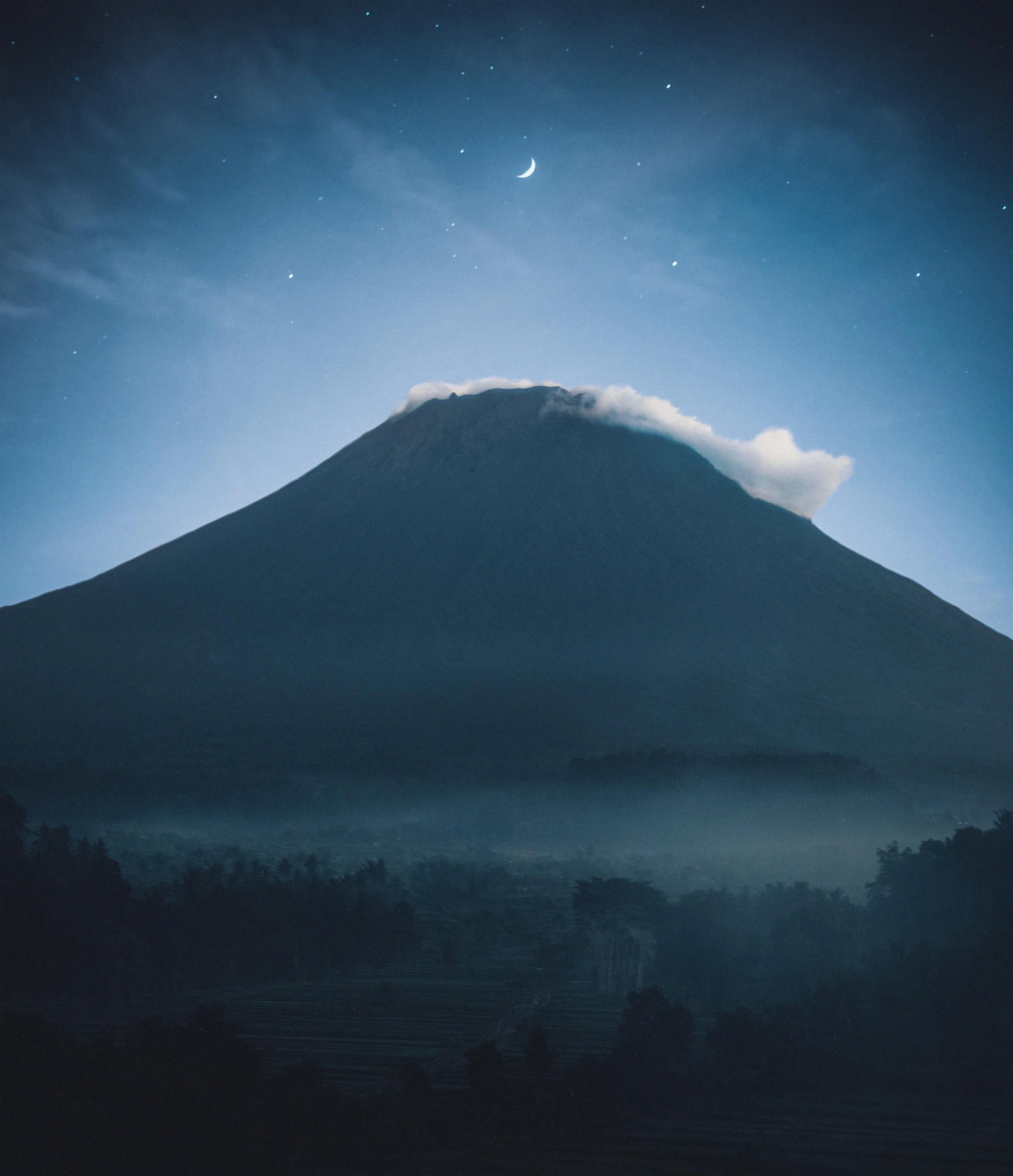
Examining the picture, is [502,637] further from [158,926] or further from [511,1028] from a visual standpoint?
[511,1028]

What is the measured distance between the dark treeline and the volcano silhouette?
57.5 m

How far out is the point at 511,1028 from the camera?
4453cm

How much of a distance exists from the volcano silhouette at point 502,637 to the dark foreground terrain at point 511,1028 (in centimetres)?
6292

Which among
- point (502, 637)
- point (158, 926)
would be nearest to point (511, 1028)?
point (158, 926)

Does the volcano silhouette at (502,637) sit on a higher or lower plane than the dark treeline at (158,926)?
higher

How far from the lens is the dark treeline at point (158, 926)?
47844 millimetres

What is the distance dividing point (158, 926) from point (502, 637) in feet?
345

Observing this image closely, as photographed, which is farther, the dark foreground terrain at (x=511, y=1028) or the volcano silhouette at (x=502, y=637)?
the volcano silhouette at (x=502, y=637)

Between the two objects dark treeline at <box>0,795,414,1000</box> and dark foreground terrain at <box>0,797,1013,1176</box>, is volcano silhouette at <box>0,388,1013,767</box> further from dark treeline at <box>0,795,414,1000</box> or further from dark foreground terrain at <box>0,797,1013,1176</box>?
dark foreground terrain at <box>0,797,1013,1176</box>

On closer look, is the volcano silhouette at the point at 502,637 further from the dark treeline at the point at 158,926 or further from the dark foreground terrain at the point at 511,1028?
the dark foreground terrain at the point at 511,1028

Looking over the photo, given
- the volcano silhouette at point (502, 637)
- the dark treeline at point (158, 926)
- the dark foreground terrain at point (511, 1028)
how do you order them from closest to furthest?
the dark foreground terrain at point (511, 1028) < the dark treeline at point (158, 926) < the volcano silhouette at point (502, 637)

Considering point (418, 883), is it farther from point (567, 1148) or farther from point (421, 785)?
point (567, 1148)

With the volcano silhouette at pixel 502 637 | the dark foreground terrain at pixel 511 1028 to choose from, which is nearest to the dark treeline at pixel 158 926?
the dark foreground terrain at pixel 511 1028

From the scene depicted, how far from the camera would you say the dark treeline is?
47.8m
